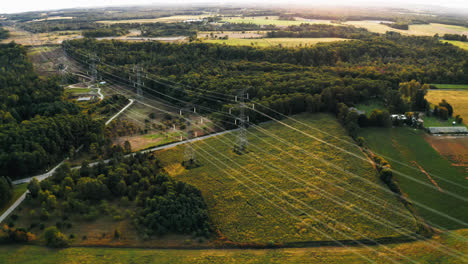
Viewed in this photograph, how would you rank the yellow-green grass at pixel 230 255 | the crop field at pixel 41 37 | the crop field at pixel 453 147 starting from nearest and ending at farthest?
the yellow-green grass at pixel 230 255
the crop field at pixel 453 147
the crop field at pixel 41 37

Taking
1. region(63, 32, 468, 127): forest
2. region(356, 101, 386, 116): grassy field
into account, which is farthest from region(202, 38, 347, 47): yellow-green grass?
region(356, 101, 386, 116): grassy field

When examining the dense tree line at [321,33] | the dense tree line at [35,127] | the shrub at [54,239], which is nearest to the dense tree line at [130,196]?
the shrub at [54,239]

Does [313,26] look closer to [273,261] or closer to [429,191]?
[429,191]

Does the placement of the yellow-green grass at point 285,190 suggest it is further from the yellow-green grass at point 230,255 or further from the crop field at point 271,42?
the crop field at point 271,42

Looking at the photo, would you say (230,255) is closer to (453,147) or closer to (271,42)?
(453,147)

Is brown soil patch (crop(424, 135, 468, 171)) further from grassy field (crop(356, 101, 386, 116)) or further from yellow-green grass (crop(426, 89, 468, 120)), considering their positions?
grassy field (crop(356, 101, 386, 116))

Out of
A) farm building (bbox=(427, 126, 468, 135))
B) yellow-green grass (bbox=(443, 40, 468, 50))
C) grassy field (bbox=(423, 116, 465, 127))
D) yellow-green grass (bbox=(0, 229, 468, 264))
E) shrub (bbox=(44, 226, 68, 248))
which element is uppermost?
yellow-green grass (bbox=(443, 40, 468, 50))
